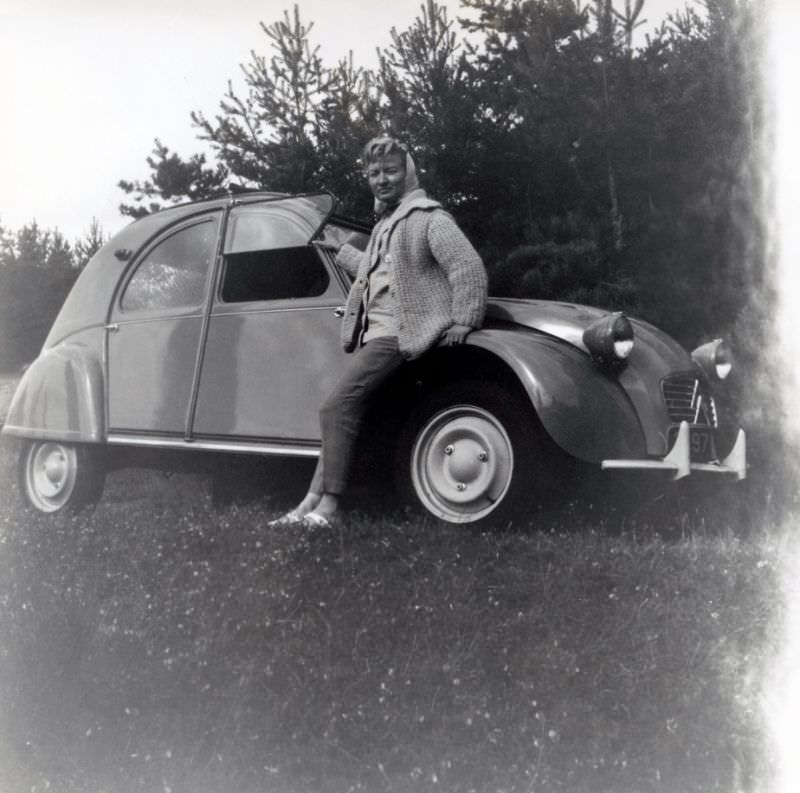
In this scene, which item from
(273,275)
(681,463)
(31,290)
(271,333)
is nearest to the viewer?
(681,463)

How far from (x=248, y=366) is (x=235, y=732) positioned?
2.51 metres

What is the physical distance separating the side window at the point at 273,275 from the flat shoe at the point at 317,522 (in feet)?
4.65

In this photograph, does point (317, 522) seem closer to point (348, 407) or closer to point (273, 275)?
point (348, 407)

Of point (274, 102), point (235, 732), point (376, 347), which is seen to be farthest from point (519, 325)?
point (274, 102)

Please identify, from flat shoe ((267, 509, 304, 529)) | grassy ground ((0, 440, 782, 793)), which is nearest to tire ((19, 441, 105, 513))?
grassy ground ((0, 440, 782, 793))

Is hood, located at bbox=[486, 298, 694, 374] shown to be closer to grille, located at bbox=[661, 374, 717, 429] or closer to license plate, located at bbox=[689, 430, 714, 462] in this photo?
grille, located at bbox=[661, 374, 717, 429]

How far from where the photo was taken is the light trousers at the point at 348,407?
420cm

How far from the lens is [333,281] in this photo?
4.92 m

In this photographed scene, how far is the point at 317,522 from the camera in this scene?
417cm

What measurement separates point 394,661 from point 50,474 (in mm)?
3610

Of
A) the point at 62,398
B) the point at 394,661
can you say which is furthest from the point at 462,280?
the point at 62,398

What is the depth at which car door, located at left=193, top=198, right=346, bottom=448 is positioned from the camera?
190 inches

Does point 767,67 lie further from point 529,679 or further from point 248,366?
point 248,366

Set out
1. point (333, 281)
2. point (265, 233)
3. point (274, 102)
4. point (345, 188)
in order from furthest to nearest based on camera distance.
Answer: point (345, 188) < point (274, 102) < point (265, 233) < point (333, 281)
